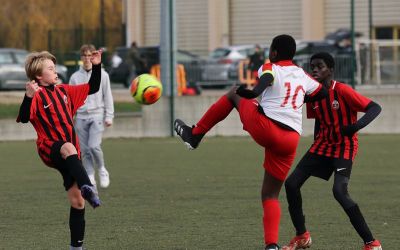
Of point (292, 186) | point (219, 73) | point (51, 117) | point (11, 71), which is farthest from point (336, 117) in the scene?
point (11, 71)

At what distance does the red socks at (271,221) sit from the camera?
9.19 meters

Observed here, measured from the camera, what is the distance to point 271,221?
9.23 meters

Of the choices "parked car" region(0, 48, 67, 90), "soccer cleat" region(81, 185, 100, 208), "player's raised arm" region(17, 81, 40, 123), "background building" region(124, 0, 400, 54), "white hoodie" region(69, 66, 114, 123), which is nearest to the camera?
"soccer cleat" region(81, 185, 100, 208)

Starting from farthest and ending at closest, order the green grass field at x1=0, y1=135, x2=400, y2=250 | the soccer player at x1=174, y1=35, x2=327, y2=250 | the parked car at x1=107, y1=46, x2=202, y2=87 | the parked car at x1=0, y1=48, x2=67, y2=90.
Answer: the parked car at x1=0, y1=48, x2=67, y2=90, the parked car at x1=107, y1=46, x2=202, y2=87, the green grass field at x1=0, y1=135, x2=400, y2=250, the soccer player at x1=174, y1=35, x2=327, y2=250

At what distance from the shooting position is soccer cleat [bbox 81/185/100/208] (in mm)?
8547

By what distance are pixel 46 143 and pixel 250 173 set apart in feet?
27.7

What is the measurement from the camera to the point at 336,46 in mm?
30219

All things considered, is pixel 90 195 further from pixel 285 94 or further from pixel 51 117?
pixel 285 94

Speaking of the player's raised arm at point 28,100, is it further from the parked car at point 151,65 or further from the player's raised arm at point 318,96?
the parked car at point 151,65

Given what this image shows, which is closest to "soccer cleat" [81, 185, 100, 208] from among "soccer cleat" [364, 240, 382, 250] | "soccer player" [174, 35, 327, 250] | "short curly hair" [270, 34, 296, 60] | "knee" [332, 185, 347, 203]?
"soccer player" [174, 35, 327, 250]

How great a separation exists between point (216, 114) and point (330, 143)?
3.99 ft

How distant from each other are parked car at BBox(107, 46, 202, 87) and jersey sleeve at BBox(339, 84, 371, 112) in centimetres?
1663

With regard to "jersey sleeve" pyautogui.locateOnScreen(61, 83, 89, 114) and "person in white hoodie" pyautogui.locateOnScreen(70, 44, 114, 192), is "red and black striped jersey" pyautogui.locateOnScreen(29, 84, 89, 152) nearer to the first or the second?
"jersey sleeve" pyautogui.locateOnScreen(61, 83, 89, 114)

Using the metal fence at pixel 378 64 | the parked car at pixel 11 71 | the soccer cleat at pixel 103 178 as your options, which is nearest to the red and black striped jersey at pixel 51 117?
the soccer cleat at pixel 103 178
